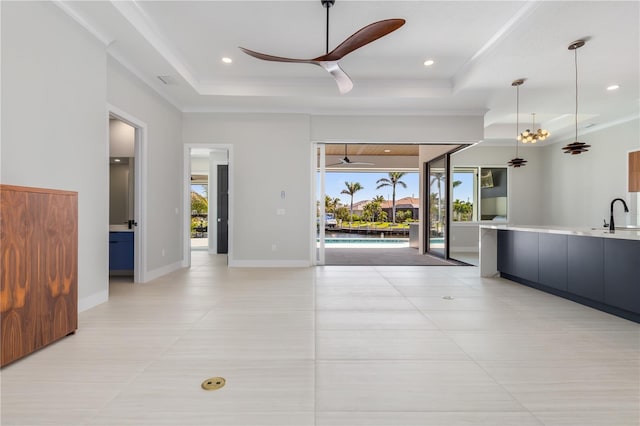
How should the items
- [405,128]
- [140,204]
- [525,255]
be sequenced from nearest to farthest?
1. [525,255]
2. [140,204]
3. [405,128]

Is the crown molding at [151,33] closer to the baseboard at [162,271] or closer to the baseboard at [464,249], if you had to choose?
the baseboard at [162,271]

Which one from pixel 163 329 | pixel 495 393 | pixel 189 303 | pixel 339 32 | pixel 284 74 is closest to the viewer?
pixel 495 393

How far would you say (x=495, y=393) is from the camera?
6.14 feet

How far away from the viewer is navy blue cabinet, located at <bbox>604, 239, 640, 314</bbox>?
3078mm

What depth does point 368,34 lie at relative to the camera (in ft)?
9.84

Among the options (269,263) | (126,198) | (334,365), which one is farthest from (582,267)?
(126,198)

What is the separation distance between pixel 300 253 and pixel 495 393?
4.66 metres

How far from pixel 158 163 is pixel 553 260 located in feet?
19.4

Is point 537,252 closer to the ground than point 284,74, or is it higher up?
closer to the ground

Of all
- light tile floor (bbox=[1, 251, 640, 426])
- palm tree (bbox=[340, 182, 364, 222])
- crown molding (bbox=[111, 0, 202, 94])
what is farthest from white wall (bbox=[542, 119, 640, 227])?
palm tree (bbox=[340, 182, 364, 222])

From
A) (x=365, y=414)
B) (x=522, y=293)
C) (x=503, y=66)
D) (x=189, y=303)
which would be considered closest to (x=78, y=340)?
(x=189, y=303)

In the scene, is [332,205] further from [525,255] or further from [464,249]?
[525,255]

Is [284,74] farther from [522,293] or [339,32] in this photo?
[522,293]

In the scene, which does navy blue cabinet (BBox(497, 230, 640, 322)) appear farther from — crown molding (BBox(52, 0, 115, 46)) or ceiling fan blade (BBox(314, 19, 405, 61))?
crown molding (BBox(52, 0, 115, 46))
